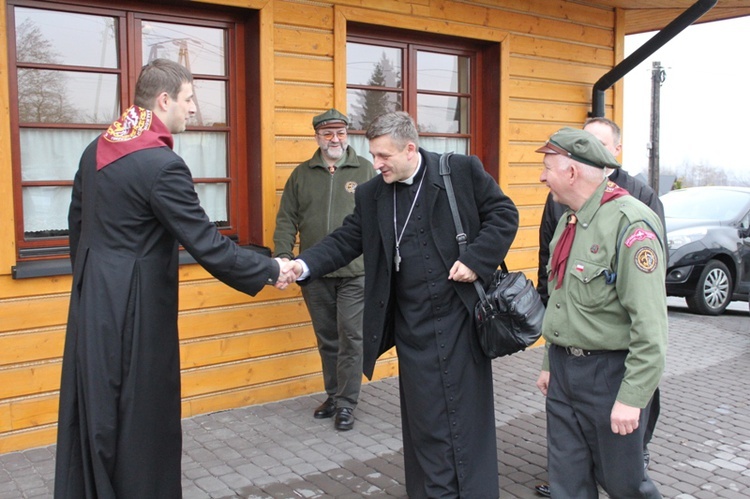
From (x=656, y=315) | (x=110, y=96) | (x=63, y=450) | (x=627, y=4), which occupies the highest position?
(x=627, y=4)

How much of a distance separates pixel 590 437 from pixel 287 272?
68.0 inches

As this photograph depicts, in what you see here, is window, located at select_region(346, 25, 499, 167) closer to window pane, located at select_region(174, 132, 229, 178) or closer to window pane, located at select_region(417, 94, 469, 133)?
window pane, located at select_region(417, 94, 469, 133)

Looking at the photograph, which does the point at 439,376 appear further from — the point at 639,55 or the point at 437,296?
the point at 639,55

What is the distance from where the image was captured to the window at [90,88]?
17.0 feet

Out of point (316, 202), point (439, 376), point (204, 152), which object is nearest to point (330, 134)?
point (316, 202)

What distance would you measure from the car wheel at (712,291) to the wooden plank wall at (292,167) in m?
3.95

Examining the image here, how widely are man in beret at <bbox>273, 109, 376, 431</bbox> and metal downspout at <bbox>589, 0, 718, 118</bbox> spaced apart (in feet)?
12.0

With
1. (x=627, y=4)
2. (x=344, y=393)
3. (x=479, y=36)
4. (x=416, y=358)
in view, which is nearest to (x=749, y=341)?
(x=627, y=4)

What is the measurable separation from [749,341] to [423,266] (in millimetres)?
6490

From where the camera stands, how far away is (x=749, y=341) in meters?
8.96

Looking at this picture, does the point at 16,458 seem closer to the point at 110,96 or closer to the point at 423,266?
the point at 110,96

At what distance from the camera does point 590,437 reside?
3.17m

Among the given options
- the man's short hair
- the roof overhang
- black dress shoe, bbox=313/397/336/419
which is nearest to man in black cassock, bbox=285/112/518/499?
the man's short hair

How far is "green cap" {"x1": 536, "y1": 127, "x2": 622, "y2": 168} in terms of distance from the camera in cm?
318
